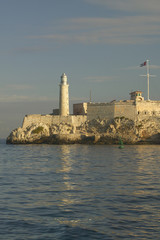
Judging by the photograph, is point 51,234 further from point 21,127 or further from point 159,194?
point 21,127

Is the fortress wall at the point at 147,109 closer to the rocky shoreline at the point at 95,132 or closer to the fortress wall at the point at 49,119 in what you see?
the rocky shoreline at the point at 95,132

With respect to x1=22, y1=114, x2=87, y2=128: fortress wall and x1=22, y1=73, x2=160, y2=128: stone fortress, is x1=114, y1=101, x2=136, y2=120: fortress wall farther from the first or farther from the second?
x1=22, y1=114, x2=87, y2=128: fortress wall

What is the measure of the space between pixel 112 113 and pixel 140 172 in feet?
135

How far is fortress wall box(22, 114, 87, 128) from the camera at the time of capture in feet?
211

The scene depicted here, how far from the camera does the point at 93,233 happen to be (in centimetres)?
1007

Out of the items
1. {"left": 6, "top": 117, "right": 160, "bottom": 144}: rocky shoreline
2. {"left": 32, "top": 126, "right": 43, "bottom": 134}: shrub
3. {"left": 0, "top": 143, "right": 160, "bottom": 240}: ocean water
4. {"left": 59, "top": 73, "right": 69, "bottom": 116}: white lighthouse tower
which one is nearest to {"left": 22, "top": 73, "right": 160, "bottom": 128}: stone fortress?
{"left": 59, "top": 73, "right": 69, "bottom": 116}: white lighthouse tower

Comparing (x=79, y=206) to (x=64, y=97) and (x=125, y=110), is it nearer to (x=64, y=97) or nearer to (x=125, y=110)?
(x=125, y=110)

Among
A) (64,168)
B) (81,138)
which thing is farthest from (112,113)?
(64,168)

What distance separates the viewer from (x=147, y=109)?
63969 millimetres

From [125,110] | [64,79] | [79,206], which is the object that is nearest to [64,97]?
[64,79]

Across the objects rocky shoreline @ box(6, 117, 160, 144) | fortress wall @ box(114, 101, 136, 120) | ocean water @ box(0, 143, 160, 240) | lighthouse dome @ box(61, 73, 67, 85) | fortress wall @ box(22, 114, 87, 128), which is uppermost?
lighthouse dome @ box(61, 73, 67, 85)

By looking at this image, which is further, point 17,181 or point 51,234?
point 17,181

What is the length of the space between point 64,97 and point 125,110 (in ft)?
38.5

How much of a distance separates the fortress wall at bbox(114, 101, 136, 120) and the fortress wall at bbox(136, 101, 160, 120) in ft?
3.06
